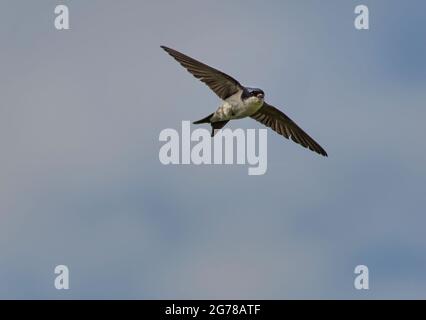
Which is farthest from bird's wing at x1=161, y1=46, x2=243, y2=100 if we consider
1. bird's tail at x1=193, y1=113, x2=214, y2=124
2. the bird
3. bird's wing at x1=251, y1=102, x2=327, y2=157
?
bird's wing at x1=251, y1=102, x2=327, y2=157

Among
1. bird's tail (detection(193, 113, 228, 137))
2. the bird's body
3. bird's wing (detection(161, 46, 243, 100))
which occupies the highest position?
bird's wing (detection(161, 46, 243, 100))

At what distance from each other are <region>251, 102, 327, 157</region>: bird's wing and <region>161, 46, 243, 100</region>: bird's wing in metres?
1.09

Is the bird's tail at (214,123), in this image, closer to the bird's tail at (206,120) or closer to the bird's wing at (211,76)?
the bird's tail at (206,120)

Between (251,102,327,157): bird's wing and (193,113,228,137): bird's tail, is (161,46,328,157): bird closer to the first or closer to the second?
(193,113,228,137): bird's tail

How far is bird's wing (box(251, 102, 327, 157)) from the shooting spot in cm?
1460

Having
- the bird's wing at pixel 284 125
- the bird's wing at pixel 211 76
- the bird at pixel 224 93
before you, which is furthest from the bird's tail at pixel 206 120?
the bird's wing at pixel 284 125

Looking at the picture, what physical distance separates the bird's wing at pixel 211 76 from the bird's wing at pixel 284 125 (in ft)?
3.59

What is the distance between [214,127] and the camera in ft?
44.7

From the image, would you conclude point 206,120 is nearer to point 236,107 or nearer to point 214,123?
point 214,123
